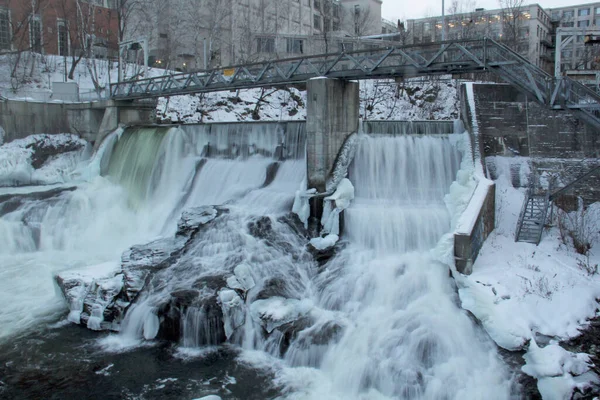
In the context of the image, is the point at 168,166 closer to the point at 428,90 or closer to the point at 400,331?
the point at 400,331

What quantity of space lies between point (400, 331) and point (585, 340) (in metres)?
3.68

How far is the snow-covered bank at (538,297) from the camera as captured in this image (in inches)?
368

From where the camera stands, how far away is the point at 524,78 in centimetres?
1536

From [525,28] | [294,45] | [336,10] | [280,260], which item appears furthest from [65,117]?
[525,28]

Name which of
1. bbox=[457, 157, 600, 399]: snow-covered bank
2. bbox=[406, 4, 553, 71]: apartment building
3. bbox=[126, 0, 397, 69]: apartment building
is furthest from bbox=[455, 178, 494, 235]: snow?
bbox=[406, 4, 553, 71]: apartment building

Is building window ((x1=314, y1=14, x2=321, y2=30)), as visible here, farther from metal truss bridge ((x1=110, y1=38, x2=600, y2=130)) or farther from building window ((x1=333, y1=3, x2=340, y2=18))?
metal truss bridge ((x1=110, y1=38, x2=600, y2=130))

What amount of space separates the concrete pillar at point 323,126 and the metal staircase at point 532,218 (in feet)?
21.8

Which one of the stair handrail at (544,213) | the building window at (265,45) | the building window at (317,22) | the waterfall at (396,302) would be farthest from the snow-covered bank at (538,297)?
the building window at (317,22)

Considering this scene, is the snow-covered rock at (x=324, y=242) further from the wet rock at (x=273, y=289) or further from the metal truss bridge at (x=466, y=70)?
the metal truss bridge at (x=466, y=70)

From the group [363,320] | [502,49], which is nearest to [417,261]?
[363,320]

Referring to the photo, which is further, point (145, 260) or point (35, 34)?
point (35, 34)

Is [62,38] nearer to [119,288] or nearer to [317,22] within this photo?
[317,22]

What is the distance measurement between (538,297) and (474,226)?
2385 millimetres

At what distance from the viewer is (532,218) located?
587 inches
